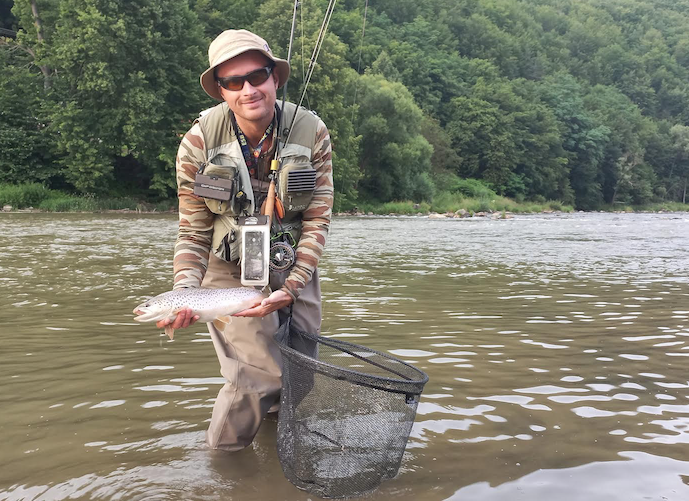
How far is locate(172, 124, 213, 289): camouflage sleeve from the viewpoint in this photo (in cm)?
365

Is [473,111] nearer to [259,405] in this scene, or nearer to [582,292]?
[582,292]

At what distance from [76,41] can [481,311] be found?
36.1 meters

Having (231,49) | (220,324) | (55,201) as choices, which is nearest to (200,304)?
(220,324)

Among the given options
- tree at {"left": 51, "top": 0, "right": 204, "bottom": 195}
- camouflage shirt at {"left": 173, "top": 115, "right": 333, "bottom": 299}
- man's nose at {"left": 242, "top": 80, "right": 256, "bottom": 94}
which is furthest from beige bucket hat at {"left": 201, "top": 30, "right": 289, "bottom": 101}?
tree at {"left": 51, "top": 0, "right": 204, "bottom": 195}

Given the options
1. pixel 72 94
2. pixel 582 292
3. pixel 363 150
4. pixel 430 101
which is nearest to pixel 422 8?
pixel 430 101

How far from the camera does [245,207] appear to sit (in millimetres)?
3609

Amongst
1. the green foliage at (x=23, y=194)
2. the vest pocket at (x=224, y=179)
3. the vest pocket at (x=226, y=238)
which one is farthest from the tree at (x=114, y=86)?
the vest pocket at (x=224, y=179)

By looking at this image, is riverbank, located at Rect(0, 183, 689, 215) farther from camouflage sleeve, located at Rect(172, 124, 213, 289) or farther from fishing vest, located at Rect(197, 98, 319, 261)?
fishing vest, located at Rect(197, 98, 319, 261)

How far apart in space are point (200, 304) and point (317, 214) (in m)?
0.92

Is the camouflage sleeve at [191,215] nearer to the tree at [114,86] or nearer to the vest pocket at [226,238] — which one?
the vest pocket at [226,238]

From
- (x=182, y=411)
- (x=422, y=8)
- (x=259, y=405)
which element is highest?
(x=422, y=8)

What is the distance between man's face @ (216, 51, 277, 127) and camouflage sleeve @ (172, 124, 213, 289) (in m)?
0.27

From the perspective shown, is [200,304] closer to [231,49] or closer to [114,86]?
[231,49]

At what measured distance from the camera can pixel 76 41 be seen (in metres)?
37.3
